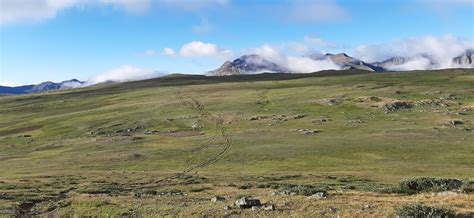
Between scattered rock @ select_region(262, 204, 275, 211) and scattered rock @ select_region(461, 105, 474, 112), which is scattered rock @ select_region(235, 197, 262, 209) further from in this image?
scattered rock @ select_region(461, 105, 474, 112)

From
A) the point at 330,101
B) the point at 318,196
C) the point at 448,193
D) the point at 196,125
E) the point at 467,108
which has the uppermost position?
the point at 330,101

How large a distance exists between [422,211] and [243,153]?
202 feet

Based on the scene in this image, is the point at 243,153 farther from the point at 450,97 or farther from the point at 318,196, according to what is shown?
the point at 450,97

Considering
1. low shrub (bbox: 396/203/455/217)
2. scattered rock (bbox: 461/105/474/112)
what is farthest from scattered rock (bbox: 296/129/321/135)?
low shrub (bbox: 396/203/455/217)

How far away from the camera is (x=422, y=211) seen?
2781 centimetres

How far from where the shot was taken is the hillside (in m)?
41.1

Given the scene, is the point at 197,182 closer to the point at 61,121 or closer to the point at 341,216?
the point at 341,216

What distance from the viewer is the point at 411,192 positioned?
3950 centimetres

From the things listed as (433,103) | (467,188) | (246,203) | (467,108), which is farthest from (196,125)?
(467,188)

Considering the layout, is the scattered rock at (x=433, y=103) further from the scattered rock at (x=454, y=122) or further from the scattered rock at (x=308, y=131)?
the scattered rock at (x=308, y=131)

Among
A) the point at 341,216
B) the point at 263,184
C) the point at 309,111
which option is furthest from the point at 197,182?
the point at 309,111

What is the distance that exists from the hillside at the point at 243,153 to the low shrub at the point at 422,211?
4.80 feet

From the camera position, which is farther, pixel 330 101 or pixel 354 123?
pixel 330 101

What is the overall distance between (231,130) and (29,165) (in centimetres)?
5023
